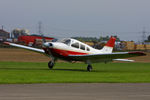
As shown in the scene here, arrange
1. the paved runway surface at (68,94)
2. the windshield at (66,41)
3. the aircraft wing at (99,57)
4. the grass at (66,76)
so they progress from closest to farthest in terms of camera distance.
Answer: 1. the paved runway surface at (68,94)
2. the grass at (66,76)
3. the aircraft wing at (99,57)
4. the windshield at (66,41)

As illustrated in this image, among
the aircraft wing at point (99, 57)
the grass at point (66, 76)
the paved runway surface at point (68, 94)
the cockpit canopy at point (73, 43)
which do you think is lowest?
the paved runway surface at point (68, 94)

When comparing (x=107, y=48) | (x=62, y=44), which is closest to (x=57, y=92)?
(x=62, y=44)

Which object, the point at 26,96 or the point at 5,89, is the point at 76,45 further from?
the point at 26,96

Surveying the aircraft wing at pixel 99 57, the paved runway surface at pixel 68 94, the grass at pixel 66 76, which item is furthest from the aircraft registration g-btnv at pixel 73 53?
the paved runway surface at pixel 68 94

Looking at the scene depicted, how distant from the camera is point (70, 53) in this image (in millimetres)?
28188

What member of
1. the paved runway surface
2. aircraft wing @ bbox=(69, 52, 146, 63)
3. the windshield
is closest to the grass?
aircraft wing @ bbox=(69, 52, 146, 63)

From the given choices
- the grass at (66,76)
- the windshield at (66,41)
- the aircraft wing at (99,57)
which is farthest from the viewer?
the windshield at (66,41)

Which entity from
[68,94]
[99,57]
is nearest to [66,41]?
[99,57]

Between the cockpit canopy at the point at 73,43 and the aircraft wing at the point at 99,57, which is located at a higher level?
the cockpit canopy at the point at 73,43

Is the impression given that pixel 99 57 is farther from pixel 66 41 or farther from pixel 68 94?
pixel 68 94

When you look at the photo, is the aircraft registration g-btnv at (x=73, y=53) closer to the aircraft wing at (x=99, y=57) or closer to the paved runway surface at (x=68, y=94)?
the aircraft wing at (x=99, y=57)

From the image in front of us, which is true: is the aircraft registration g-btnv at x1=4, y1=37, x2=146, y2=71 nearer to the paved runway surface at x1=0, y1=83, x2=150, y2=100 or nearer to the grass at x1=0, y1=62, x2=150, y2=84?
the grass at x1=0, y1=62, x2=150, y2=84

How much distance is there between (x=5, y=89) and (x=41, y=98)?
8.98 ft

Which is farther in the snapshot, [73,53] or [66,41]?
[73,53]
